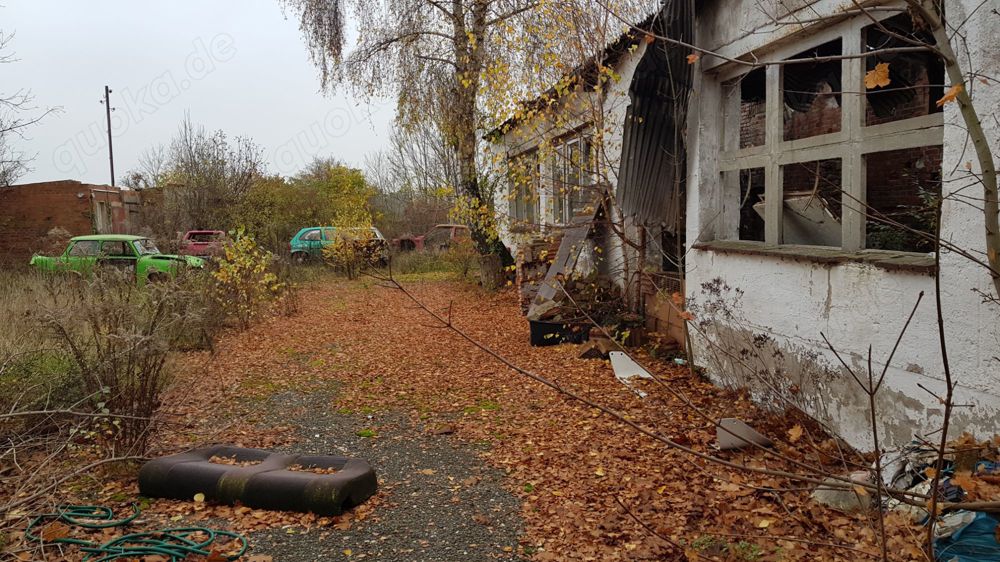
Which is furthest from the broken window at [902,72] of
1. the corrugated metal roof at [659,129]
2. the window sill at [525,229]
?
the window sill at [525,229]

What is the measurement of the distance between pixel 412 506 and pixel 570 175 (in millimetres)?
6375

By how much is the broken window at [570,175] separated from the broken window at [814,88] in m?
2.50

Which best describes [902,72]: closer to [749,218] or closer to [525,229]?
[749,218]

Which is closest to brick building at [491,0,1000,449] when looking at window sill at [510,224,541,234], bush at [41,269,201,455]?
window sill at [510,224,541,234]

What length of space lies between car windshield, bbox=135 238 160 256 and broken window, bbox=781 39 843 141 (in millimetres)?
14120

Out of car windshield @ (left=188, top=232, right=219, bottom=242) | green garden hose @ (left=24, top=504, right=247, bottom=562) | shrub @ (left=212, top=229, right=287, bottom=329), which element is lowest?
green garden hose @ (left=24, top=504, right=247, bottom=562)

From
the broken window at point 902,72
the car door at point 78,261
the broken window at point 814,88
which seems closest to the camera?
the broken window at point 902,72

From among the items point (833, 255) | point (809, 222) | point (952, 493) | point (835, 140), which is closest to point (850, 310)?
point (833, 255)

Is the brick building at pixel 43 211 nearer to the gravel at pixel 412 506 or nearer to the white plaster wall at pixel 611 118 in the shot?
the white plaster wall at pixel 611 118

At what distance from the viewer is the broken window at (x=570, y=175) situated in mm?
8977

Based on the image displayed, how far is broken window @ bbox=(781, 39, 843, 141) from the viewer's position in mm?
5357

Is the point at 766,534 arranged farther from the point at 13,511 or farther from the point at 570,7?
the point at 570,7

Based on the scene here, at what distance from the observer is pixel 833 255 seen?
4.75 metres

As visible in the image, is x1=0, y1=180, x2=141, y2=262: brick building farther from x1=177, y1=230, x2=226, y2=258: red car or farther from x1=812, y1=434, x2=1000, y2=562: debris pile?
x1=812, y1=434, x2=1000, y2=562: debris pile
